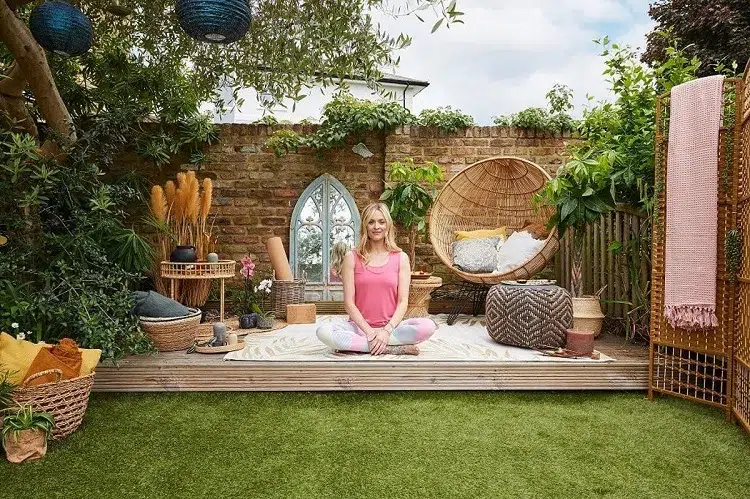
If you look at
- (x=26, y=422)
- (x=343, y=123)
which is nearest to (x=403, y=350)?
(x=26, y=422)

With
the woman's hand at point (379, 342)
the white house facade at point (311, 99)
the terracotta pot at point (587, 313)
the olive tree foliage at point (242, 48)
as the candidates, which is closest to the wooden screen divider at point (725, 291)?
the terracotta pot at point (587, 313)

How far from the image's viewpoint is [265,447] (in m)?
2.41

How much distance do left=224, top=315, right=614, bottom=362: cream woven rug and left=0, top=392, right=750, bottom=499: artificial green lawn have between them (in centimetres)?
24

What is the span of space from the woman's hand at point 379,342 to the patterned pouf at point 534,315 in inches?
35.8

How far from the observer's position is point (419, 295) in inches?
201

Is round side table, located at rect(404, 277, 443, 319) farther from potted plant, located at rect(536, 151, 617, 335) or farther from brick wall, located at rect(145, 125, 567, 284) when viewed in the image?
potted plant, located at rect(536, 151, 617, 335)

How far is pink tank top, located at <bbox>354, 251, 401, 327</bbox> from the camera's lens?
3613mm

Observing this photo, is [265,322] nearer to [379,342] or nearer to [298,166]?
[379,342]

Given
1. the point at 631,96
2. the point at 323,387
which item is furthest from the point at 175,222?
the point at 631,96

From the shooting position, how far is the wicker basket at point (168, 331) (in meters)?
3.55

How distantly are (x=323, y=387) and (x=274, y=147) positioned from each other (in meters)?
3.58

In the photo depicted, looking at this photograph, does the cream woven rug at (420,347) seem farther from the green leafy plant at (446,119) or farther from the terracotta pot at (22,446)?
the green leafy plant at (446,119)

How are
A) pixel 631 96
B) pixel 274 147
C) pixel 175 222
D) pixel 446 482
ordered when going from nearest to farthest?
pixel 446 482 → pixel 631 96 → pixel 175 222 → pixel 274 147

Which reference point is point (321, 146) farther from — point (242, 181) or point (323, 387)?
point (323, 387)
